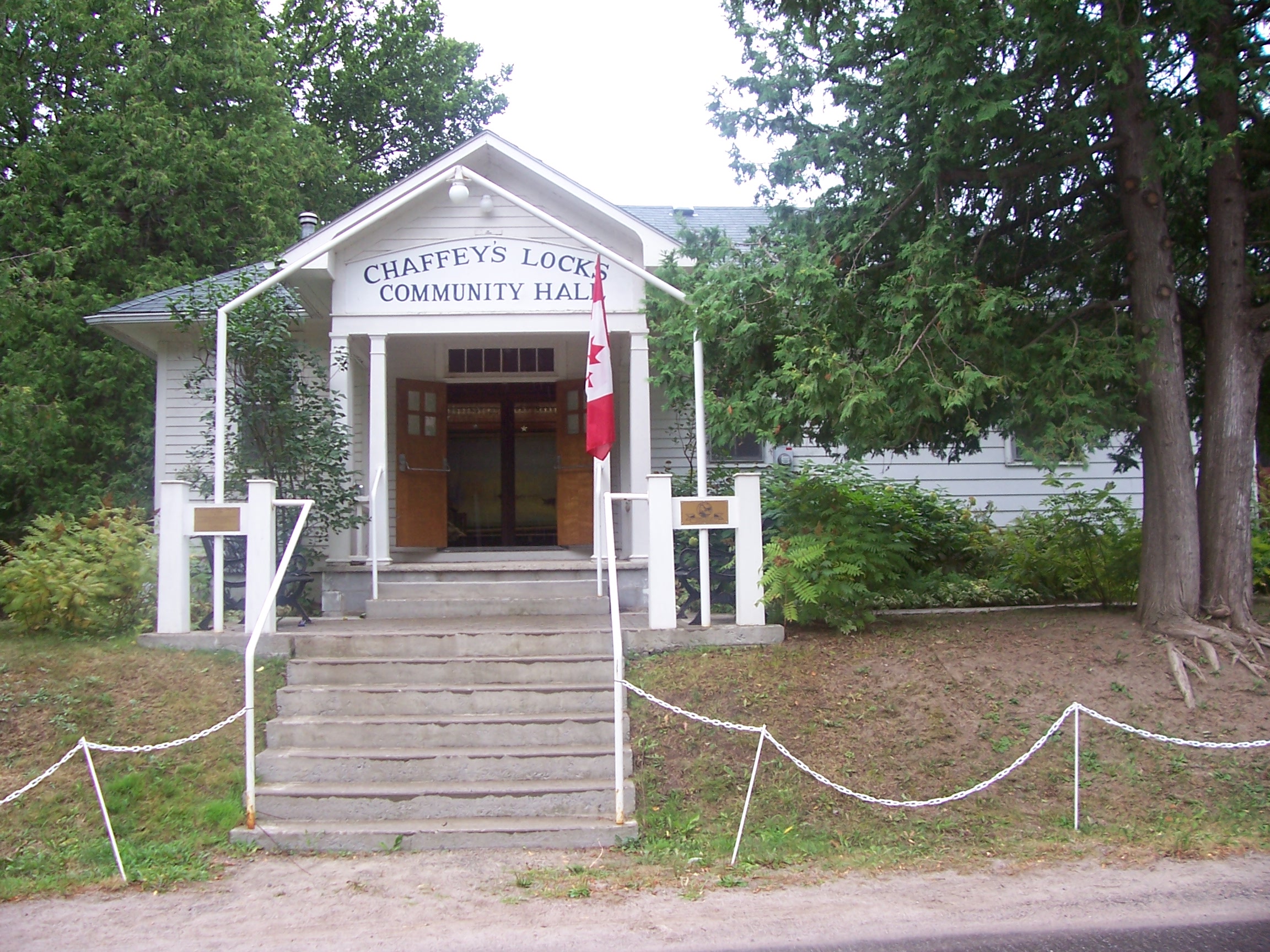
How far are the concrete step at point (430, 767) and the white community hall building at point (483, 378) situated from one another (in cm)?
296

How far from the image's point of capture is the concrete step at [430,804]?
6125mm

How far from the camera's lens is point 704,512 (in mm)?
7895

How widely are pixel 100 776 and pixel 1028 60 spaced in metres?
8.41

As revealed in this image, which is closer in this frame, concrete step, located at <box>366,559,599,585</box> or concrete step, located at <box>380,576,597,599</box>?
concrete step, located at <box>380,576,597,599</box>

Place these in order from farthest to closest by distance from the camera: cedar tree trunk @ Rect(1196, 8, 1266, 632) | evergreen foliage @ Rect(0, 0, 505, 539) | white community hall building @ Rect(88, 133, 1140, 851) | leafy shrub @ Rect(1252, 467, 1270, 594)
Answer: evergreen foliage @ Rect(0, 0, 505, 539) → leafy shrub @ Rect(1252, 467, 1270, 594) → cedar tree trunk @ Rect(1196, 8, 1266, 632) → white community hall building @ Rect(88, 133, 1140, 851)

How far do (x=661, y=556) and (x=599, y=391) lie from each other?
1.43m

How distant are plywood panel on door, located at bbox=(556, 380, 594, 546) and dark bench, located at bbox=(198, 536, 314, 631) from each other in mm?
3303

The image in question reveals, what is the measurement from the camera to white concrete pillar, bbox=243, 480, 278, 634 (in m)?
7.90

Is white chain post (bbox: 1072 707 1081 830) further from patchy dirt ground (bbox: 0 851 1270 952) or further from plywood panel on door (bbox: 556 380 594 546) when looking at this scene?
plywood panel on door (bbox: 556 380 594 546)

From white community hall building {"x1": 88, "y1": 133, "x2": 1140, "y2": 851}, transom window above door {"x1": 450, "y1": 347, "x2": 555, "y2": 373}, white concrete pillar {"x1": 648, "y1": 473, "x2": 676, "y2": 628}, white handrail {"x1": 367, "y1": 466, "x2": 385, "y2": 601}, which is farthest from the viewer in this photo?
transom window above door {"x1": 450, "y1": 347, "x2": 555, "y2": 373}

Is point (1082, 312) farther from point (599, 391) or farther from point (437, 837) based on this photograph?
point (437, 837)

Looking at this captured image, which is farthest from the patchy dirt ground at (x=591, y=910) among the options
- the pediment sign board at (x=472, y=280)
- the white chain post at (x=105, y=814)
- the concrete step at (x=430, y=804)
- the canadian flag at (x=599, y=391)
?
the pediment sign board at (x=472, y=280)

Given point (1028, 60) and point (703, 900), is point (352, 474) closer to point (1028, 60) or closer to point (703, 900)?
point (703, 900)

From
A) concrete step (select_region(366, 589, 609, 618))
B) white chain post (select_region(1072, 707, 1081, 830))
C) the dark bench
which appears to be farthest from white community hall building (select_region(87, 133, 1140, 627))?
white chain post (select_region(1072, 707, 1081, 830))
